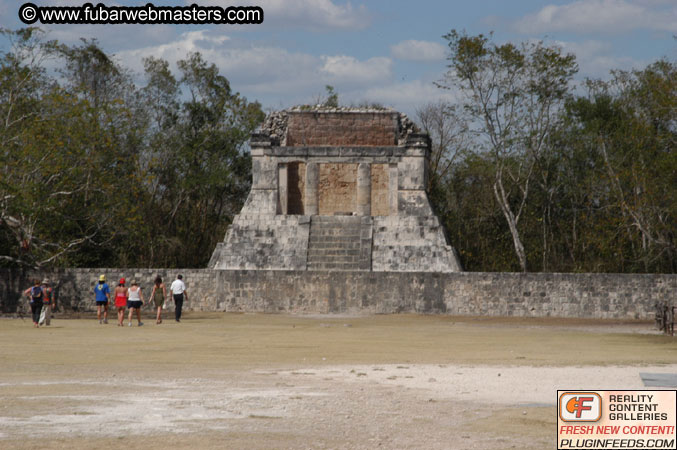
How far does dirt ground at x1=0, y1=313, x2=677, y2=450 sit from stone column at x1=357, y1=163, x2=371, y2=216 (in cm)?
1146

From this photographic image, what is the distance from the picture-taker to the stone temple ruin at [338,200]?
26719 mm

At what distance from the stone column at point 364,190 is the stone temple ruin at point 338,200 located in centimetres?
3

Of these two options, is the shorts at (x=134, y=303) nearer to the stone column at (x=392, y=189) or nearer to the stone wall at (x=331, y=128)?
the stone column at (x=392, y=189)

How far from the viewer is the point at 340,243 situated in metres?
27.2

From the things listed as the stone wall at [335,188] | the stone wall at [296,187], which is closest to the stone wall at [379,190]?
the stone wall at [335,188]

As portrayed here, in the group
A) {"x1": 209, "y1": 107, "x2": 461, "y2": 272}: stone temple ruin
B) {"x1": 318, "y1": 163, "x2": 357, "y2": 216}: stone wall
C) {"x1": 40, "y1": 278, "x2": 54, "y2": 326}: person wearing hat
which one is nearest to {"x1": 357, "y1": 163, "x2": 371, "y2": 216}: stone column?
{"x1": 209, "y1": 107, "x2": 461, "y2": 272}: stone temple ruin

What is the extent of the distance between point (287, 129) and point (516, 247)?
9.01 metres

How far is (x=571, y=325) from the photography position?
20828 mm

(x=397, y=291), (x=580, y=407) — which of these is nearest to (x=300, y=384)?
(x=580, y=407)

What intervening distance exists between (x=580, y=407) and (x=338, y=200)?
23.6 meters

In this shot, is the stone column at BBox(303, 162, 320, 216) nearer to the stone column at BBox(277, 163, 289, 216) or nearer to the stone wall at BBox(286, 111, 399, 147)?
the stone column at BBox(277, 163, 289, 216)

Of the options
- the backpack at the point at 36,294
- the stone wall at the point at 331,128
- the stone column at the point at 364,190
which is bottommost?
the backpack at the point at 36,294

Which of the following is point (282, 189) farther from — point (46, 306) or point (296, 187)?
point (46, 306)

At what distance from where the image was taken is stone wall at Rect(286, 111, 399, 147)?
30.3m
